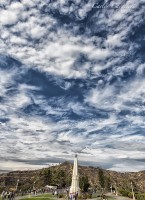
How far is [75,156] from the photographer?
5006 cm

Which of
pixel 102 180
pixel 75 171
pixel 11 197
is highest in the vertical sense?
pixel 102 180

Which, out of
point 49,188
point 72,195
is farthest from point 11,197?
point 49,188

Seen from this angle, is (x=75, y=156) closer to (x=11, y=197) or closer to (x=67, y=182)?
(x=11, y=197)

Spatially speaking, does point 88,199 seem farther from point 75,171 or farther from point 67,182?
point 67,182

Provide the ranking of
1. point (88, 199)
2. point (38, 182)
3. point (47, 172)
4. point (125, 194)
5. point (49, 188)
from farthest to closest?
point (38, 182)
point (47, 172)
point (49, 188)
point (125, 194)
point (88, 199)

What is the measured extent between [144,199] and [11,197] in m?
23.6

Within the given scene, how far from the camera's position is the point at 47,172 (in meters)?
116

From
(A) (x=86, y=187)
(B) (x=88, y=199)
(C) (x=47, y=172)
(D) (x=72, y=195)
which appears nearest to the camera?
(D) (x=72, y=195)

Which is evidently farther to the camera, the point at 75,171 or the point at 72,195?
the point at 75,171

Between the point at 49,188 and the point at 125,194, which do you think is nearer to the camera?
the point at 125,194

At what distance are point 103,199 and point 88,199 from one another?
448 centimetres

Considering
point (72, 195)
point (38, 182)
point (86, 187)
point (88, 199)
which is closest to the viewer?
point (72, 195)

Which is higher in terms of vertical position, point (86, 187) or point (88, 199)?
point (86, 187)

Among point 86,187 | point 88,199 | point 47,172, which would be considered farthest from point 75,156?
point 47,172
